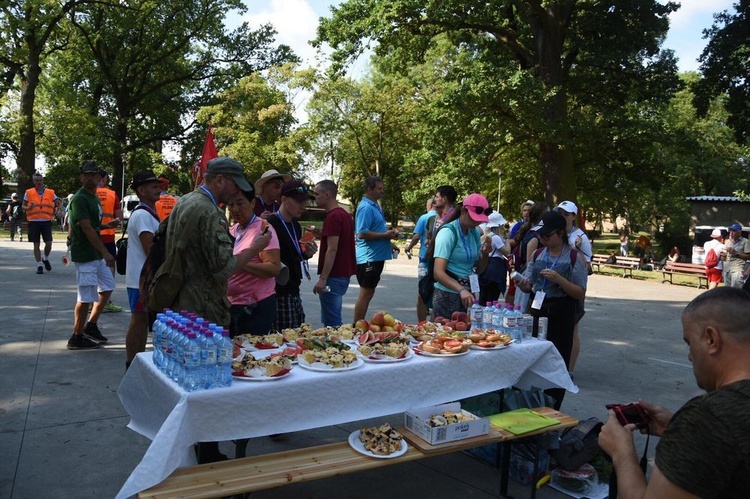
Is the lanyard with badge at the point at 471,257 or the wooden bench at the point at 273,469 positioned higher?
the lanyard with badge at the point at 471,257

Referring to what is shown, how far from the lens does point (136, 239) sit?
18.6 ft

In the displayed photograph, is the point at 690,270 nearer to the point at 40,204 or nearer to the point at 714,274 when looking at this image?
the point at 714,274

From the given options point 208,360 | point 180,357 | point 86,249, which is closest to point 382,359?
point 208,360

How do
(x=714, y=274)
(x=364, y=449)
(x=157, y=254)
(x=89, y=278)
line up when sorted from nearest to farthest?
(x=364, y=449), (x=157, y=254), (x=89, y=278), (x=714, y=274)

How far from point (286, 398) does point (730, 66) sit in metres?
22.1

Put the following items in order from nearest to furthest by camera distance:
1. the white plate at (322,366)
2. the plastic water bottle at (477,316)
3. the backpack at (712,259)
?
1. the white plate at (322,366)
2. the plastic water bottle at (477,316)
3. the backpack at (712,259)

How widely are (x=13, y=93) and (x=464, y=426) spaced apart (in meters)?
43.1

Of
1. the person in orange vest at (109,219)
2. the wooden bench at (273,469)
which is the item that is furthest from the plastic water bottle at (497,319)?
the person in orange vest at (109,219)

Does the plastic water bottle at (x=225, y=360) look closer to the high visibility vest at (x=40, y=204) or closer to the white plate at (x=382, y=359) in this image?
the white plate at (x=382, y=359)

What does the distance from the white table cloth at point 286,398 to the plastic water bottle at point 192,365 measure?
0.06m

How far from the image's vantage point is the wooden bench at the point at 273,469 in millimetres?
2697

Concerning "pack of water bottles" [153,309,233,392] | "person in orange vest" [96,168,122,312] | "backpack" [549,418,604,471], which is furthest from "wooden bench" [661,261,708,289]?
"pack of water bottles" [153,309,233,392]

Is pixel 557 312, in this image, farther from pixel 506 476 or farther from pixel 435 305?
pixel 506 476

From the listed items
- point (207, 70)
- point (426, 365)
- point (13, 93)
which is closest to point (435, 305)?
Result: point (426, 365)
